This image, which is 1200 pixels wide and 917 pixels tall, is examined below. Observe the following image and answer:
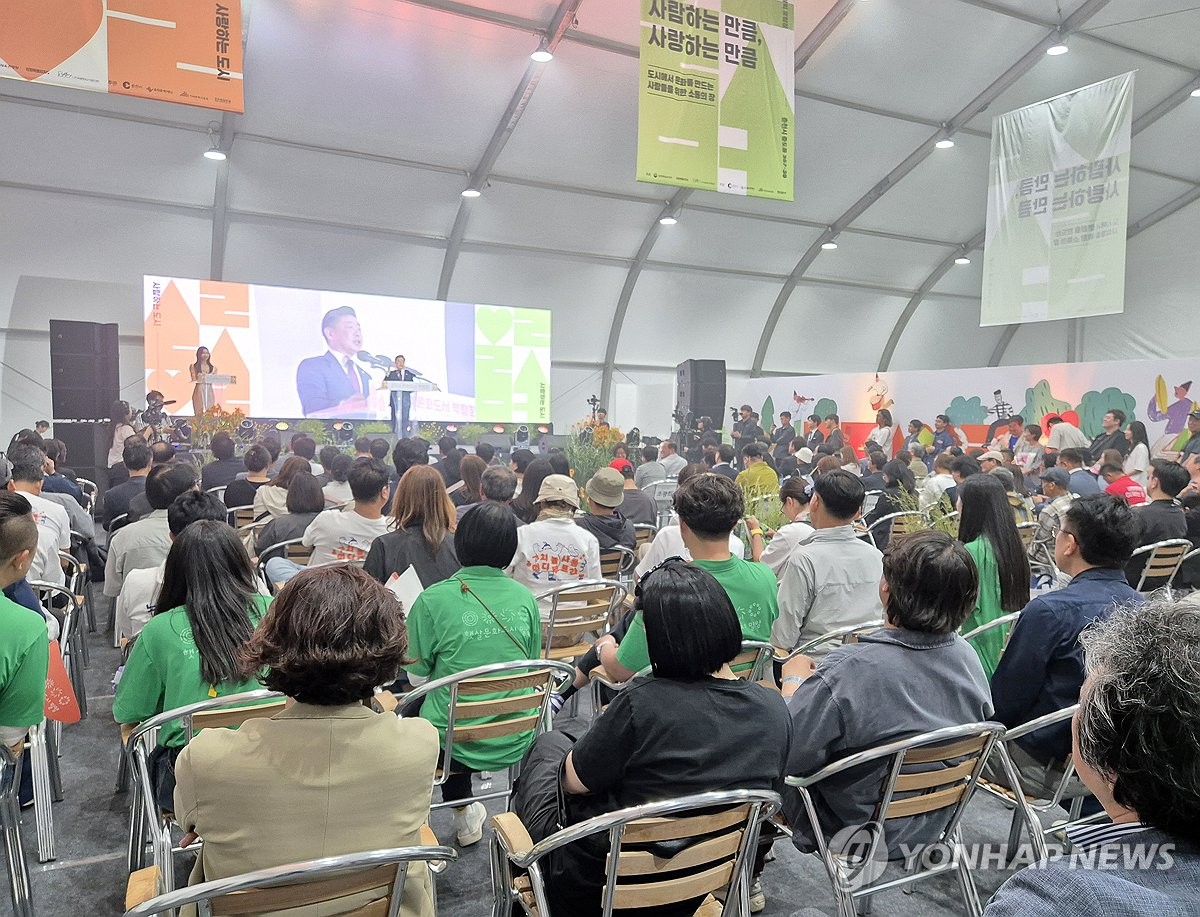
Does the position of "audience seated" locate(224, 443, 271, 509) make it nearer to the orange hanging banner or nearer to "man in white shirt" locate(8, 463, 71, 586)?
"man in white shirt" locate(8, 463, 71, 586)

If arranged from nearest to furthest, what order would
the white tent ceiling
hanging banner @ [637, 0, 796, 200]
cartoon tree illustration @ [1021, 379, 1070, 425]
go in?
hanging banner @ [637, 0, 796, 200] → the white tent ceiling → cartoon tree illustration @ [1021, 379, 1070, 425]

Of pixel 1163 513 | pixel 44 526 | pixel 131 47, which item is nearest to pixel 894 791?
pixel 1163 513

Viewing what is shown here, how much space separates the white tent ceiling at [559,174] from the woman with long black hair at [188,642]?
8.89 metres

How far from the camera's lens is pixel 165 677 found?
2053mm

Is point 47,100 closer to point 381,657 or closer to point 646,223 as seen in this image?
point 646,223

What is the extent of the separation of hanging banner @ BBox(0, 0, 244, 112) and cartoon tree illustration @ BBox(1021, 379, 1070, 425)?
33.4 ft

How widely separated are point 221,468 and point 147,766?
434cm

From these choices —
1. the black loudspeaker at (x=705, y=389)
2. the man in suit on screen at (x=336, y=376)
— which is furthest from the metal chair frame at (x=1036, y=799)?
the man in suit on screen at (x=336, y=376)

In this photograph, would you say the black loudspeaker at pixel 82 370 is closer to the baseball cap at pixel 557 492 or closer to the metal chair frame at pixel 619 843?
the baseball cap at pixel 557 492

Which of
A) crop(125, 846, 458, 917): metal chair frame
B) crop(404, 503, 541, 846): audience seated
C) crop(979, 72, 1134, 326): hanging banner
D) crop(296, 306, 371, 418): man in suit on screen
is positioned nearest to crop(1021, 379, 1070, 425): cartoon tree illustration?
crop(979, 72, 1134, 326): hanging banner

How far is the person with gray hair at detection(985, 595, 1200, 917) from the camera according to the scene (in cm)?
75

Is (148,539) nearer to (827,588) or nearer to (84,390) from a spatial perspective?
(827,588)

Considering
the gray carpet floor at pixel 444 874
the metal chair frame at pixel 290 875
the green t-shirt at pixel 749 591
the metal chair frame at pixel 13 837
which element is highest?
the green t-shirt at pixel 749 591

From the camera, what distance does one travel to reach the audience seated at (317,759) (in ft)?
4.22
